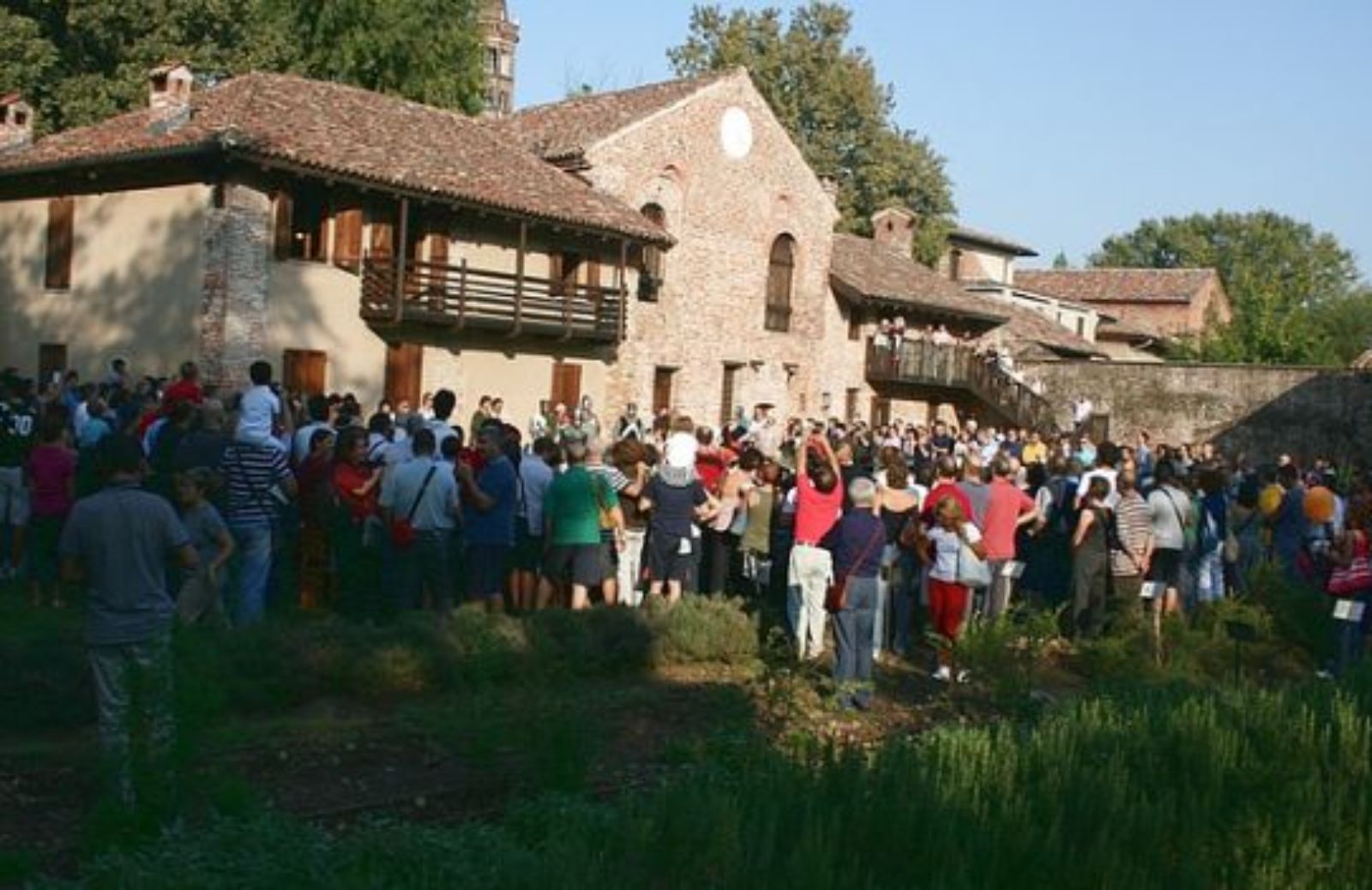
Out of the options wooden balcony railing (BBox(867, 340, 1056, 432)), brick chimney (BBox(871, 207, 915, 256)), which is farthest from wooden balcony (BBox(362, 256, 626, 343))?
brick chimney (BBox(871, 207, 915, 256))

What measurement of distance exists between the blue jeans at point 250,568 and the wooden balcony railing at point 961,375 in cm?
3200

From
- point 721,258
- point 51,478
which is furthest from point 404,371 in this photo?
point 51,478

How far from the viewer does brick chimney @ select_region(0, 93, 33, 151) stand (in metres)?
32.6

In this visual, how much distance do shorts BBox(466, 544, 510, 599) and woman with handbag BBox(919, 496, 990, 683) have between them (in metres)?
3.76

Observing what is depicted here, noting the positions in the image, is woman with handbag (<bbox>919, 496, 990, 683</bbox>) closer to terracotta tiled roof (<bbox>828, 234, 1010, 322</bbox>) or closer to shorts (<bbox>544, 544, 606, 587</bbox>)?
shorts (<bbox>544, 544, 606, 587</bbox>)

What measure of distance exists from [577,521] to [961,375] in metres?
31.2

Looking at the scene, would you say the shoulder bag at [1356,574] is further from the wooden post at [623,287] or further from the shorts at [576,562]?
the wooden post at [623,287]

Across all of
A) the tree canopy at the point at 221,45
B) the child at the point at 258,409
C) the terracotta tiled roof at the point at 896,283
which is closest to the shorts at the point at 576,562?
the child at the point at 258,409

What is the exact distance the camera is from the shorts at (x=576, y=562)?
13805 mm

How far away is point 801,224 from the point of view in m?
40.6

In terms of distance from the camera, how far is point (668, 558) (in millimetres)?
14484

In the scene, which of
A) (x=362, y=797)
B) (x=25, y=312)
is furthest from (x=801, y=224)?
(x=362, y=797)

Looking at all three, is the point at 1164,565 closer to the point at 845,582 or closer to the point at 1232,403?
the point at 845,582

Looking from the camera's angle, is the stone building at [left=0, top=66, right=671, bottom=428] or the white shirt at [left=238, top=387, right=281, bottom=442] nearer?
the white shirt at [left=238, top=387, right=281, bottom=442]
